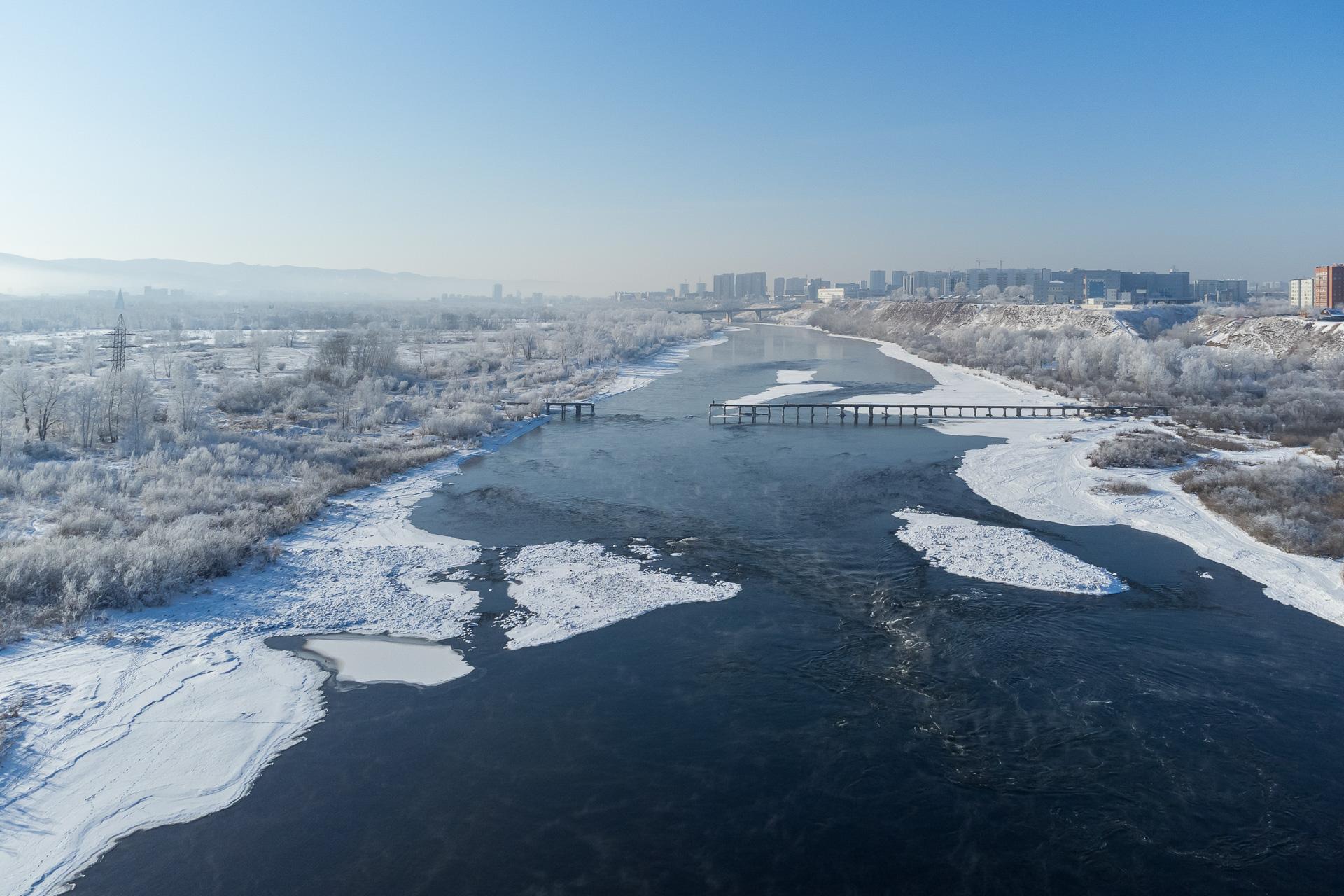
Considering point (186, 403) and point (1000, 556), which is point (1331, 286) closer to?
point (1000, 556)

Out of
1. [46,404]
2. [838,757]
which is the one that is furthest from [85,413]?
[838,757]

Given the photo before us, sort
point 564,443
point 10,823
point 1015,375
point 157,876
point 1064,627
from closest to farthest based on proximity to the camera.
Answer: point 157,876 → point 10,823 → point 1064,627 → point 564,443 → point 1015,375

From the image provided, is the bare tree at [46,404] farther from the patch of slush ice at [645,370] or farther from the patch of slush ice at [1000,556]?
the patch of slush ice at [1000,556]

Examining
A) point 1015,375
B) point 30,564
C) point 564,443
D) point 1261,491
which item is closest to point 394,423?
point 564,443

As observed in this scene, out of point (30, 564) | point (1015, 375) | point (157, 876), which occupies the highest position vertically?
point (1015, 375)

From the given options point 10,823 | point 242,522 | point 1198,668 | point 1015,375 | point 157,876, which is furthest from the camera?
point 1015,375

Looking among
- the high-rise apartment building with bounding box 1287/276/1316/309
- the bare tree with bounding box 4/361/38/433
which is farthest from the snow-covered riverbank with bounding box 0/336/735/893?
the high-rise apartment building with bounding box 1287/276/1316/309

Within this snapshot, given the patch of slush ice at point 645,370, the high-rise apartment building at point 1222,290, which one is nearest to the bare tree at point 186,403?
the patch of slush ice at point 645,370

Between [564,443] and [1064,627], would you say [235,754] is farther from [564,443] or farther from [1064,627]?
[564,443]
